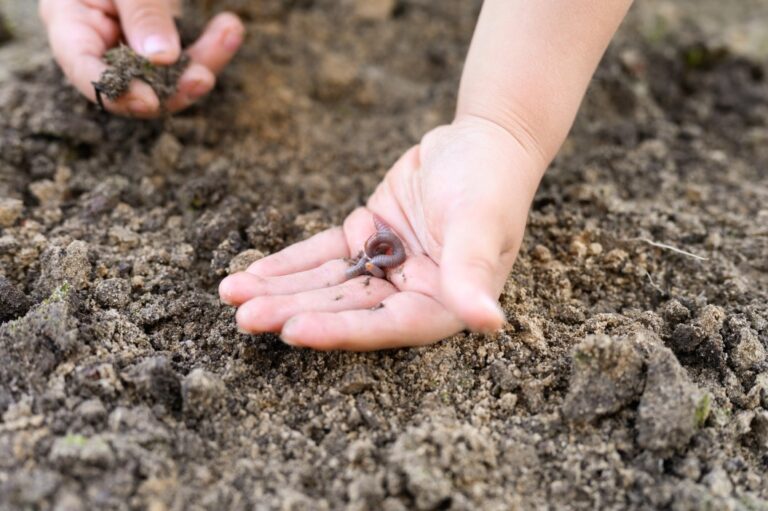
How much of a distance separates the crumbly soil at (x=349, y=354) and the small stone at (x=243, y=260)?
0.02 m

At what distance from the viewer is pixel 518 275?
299 cm

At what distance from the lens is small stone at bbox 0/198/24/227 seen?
3.15 m

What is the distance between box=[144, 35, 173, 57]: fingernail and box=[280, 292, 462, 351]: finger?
5.83 ft

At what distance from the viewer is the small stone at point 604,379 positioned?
7.64 ft

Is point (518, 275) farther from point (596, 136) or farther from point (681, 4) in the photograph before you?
point (681, 4)

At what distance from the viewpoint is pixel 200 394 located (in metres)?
2.30

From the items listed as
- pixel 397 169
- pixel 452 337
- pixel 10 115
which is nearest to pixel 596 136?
pixel 397 169

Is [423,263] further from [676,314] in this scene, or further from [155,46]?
[155,46]

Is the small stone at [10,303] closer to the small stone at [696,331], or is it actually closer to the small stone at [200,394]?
the small stone at [200,394]

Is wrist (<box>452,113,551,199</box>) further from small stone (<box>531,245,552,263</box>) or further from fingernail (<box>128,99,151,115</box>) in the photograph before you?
fingernail (<box>128,99,151,115</box>)

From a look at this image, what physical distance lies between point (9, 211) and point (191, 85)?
1.08m

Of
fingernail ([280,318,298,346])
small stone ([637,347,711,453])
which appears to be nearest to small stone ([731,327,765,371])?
small stone ([637,347,711,453])

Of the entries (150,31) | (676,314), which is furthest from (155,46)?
(676,314)

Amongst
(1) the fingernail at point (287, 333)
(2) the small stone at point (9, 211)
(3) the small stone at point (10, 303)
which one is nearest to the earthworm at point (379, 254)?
(1) the fingernail at point (287, 333)
